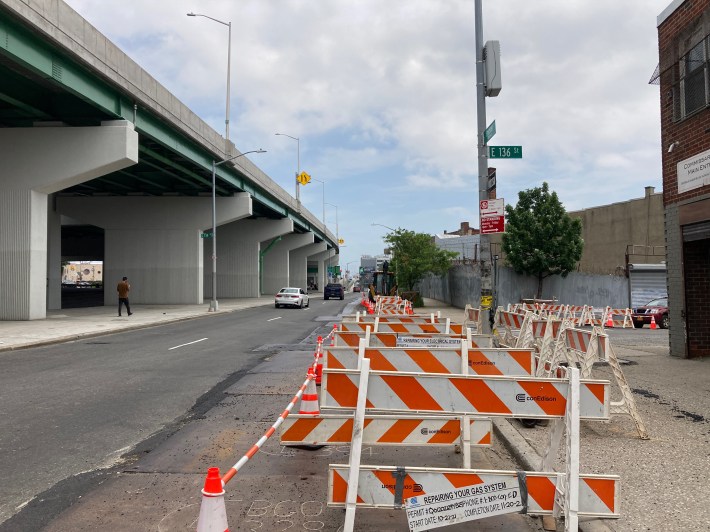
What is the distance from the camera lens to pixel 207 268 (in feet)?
179

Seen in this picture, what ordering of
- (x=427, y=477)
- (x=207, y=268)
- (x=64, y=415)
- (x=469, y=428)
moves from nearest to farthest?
(x=427, y=477) < (x=469, y=428) < (x=64, y=415) < (x=207, y=268)

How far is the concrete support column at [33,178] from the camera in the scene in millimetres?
21266

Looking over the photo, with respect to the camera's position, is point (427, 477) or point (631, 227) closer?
point (427, 477)

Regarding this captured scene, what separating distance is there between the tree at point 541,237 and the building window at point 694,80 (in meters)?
19.4

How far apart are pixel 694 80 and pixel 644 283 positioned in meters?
17.2

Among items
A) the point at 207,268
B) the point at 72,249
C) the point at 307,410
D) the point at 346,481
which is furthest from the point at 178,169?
the point at 72,249

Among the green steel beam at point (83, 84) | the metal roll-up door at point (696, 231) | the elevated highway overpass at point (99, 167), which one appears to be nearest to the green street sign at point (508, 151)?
the metal roll-up door at point (696, 231)

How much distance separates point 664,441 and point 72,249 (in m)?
86.1

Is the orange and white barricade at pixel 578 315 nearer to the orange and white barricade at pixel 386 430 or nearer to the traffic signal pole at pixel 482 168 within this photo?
the traffic signal pole at pixel 482 168

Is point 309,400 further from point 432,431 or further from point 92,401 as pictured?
point 92,401

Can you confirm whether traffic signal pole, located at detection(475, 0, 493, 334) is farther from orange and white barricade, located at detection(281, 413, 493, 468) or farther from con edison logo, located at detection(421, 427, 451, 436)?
con edison logo, located at detection(421, 427, 451, 436)

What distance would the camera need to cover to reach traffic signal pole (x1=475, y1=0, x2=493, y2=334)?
1190 cm

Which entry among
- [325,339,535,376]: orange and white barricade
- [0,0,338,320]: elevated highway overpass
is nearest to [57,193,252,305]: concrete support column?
[0,0,338,320]: elevated highway overpass

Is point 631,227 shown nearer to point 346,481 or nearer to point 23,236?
point 23,236
